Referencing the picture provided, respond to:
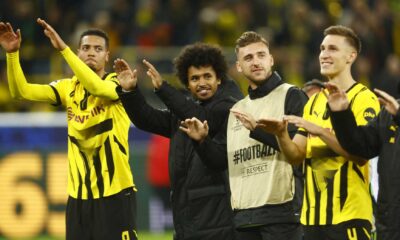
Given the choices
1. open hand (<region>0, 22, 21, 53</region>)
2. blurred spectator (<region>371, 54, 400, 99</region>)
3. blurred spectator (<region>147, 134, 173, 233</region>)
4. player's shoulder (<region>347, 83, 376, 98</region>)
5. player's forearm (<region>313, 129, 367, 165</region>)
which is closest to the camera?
player's forearm (<region>313, 129, 367, 165</region>)

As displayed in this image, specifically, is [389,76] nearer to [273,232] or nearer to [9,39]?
[9,39]

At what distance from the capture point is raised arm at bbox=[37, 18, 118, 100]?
26.6 ft

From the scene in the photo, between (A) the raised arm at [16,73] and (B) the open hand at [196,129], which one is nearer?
(B) the open hand at [196,129]

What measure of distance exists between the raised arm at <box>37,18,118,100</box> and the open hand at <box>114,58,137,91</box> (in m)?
0.14

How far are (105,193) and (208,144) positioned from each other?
3.54 feet

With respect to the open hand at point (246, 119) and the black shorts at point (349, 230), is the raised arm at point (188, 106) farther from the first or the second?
the black shorts at point (349, 230)

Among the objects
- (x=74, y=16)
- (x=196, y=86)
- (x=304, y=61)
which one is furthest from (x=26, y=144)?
(x=196, y=86)

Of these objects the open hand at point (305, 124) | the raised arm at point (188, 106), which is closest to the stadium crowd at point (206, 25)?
the raised arm at point (188, 106)

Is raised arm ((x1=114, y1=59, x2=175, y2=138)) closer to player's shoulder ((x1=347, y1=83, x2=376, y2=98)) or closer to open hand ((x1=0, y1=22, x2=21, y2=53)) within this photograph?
open hand ((x1=0, y1=22, x2=21, y2=53))

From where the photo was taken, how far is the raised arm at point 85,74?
26.6ft

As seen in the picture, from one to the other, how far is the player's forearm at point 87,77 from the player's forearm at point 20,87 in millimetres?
508

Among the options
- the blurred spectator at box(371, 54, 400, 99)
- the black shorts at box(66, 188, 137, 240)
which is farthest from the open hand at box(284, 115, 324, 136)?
the blurred spectator at box(371, 54, 400, 99)

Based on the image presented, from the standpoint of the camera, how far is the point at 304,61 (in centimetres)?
1753

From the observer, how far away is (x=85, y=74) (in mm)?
8117
